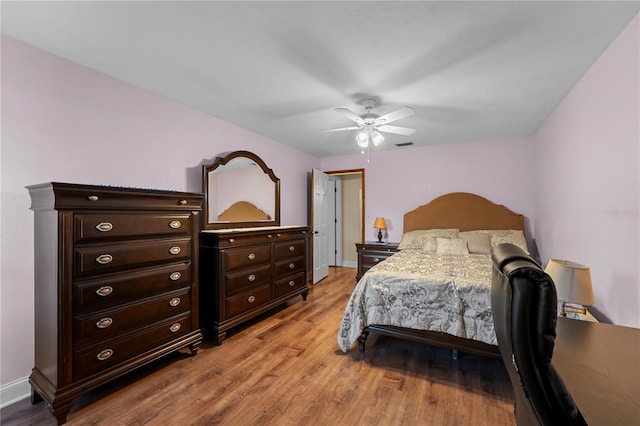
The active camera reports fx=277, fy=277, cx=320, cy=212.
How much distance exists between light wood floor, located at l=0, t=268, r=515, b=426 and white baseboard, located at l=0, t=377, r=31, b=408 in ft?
0.19

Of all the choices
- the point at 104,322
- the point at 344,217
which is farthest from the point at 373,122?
the point at 344,217

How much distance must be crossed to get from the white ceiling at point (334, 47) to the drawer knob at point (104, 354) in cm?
204

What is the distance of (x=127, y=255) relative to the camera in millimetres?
1926

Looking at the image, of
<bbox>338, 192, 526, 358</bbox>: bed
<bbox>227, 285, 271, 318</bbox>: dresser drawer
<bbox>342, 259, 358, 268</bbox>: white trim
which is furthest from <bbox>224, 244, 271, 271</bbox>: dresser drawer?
<bbox>342, 259, 358, 268</bbox>: white trim

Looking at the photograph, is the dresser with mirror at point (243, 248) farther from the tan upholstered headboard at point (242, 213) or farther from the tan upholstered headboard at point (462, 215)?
the tan upholstered headboard at point (462, 215)

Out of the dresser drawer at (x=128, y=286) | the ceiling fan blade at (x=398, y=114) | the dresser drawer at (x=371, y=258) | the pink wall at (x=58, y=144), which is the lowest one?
the dresser drawer at (x=371, y=258)

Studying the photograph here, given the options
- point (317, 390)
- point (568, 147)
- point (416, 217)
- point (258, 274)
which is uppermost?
point (568, 147)

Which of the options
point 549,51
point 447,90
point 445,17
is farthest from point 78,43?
point 549,51

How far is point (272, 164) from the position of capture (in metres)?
4.22

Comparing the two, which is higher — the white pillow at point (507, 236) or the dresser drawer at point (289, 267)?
the white pillow at point (507, 236)

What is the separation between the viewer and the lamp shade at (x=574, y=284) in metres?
1.70

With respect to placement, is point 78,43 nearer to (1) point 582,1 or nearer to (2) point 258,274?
(2) point 258,274

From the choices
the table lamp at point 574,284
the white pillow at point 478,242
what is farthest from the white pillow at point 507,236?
the table lamp at point 574,284

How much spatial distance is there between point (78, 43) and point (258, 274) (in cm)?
239
